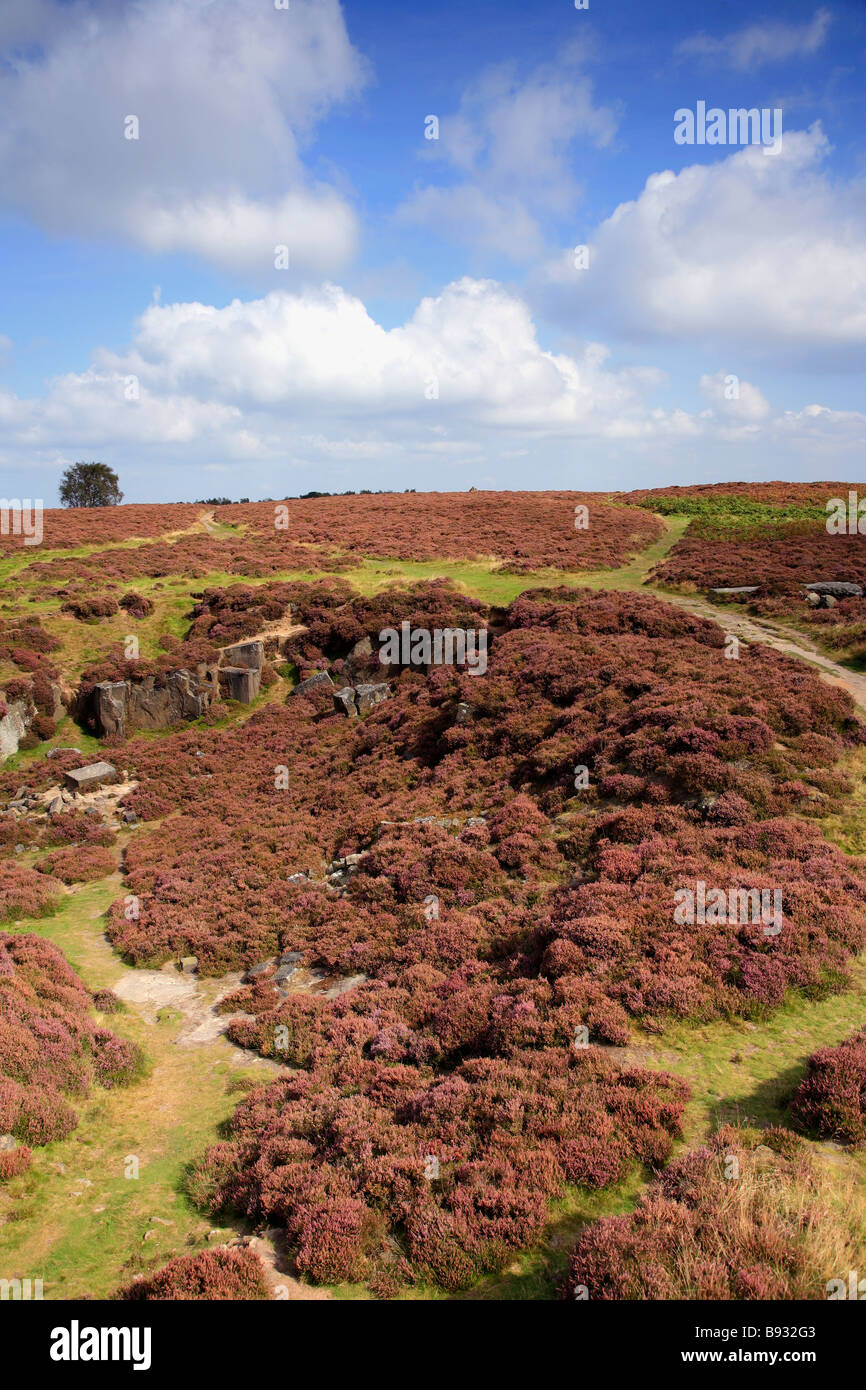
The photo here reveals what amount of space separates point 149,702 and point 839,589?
34.7 m

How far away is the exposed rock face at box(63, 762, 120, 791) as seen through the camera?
93.9 feet

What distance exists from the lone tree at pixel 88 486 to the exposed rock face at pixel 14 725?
282 feet

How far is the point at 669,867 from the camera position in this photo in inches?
539

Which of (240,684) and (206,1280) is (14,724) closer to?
(240,684)

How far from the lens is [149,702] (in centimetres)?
3450

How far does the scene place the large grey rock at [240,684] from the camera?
36156 mm

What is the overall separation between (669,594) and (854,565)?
1022 cm

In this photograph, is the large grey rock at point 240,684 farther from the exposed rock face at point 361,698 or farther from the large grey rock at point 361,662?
the exposed rock face at point 361,698

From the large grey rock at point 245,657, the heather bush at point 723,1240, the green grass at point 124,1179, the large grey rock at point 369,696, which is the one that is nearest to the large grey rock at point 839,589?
the large grey rock at point 369,696

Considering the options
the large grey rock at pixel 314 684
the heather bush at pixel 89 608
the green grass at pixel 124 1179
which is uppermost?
the heather bush at pixel 89 608

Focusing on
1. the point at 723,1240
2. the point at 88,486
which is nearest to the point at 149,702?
the point at 723,1240
